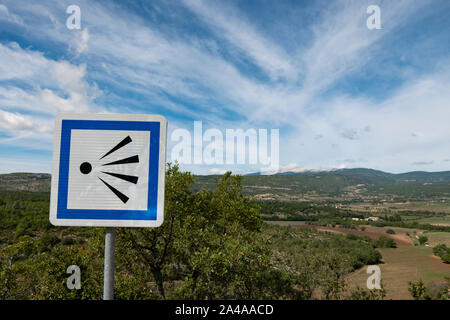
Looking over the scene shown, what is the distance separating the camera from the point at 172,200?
22.7 ft

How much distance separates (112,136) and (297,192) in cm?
15695

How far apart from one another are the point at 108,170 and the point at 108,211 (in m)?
0.31

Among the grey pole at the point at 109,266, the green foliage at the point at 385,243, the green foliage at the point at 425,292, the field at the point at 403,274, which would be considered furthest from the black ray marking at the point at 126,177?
the green foliage at the point at 385,243

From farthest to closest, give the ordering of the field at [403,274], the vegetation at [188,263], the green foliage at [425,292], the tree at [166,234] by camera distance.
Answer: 1. the tree at [166,234]
2. the vegetation at [188,263]
3. the field at [403,274]
4. the green foliage at [425,292]

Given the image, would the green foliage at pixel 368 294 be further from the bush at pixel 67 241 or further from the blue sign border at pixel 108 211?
the bush at pixel 67 241

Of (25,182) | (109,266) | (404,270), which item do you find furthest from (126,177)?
(25,182)

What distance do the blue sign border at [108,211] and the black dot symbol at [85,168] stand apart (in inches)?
4.8

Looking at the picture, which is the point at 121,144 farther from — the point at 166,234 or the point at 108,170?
the point at 166,234

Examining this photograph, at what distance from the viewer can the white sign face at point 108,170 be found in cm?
175

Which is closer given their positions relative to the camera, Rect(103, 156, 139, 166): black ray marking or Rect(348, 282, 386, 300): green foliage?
Rect(103, 156, 139, 166): black ray marking

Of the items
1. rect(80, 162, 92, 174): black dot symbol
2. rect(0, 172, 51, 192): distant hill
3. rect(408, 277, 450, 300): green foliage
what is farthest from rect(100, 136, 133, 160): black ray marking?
rect(0, 172, 51, 192): distant hill

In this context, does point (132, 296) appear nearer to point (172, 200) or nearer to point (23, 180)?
point (172, 200)

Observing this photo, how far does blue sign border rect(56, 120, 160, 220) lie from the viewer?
1.75m

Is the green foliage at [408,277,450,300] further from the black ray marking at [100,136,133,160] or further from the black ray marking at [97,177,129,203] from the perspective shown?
the black ray marking at [100,136,133,160]
